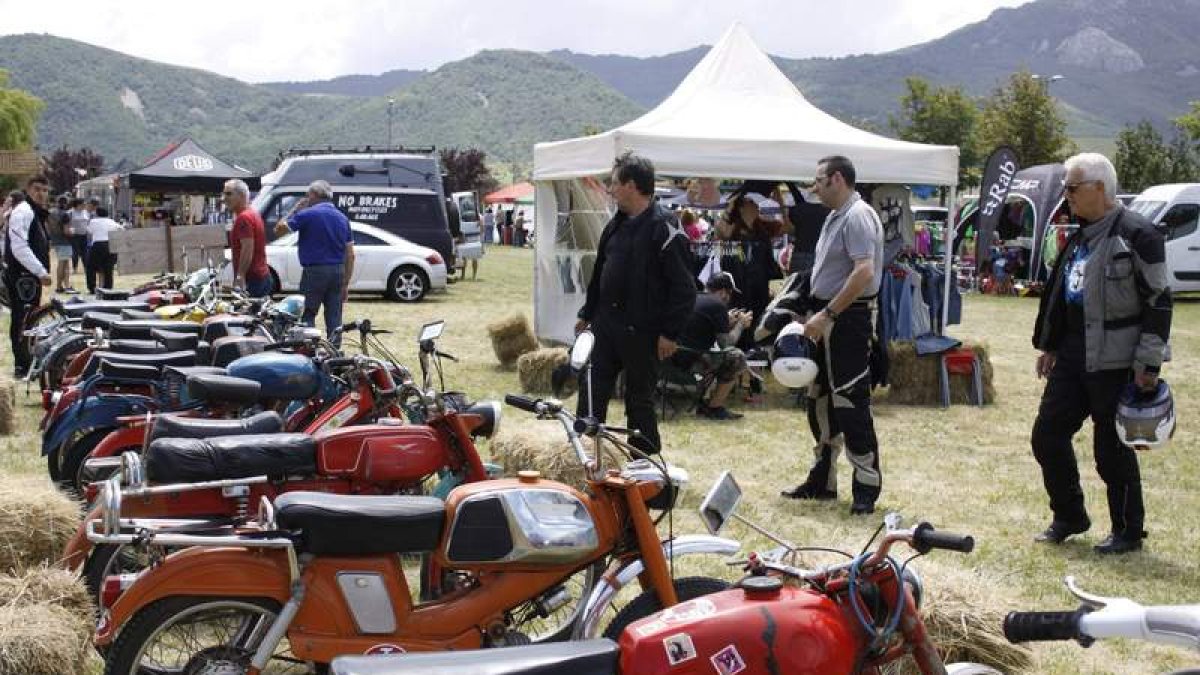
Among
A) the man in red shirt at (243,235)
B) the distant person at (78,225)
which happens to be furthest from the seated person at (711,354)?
the distant person at (78,225)

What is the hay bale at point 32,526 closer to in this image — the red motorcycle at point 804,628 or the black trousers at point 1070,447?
the red motorcycle at point 804,628

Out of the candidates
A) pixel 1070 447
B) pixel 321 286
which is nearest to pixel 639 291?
pixel 1070 447

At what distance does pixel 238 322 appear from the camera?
7.75 meters

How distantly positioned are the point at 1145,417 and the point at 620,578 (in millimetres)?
3068

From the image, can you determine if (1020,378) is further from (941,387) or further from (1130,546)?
(1130,546)

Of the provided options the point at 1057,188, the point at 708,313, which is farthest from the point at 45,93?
the point at 708,313

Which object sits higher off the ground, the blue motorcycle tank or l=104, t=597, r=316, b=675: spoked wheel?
the blue motorcycle tank

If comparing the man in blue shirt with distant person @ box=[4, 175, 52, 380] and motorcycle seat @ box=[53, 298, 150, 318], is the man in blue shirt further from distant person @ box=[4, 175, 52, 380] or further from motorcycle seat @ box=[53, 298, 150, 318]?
distant person @ box=[4, 175, 52, 380]

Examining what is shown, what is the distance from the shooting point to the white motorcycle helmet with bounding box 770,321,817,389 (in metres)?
6.77

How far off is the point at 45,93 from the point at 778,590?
169m

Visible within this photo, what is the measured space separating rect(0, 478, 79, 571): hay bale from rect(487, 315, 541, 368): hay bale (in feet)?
25.9

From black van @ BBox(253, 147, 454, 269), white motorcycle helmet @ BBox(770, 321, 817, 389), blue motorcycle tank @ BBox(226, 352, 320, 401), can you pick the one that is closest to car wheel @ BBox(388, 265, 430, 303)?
black van @ BBox(253, 147, 454, 269)

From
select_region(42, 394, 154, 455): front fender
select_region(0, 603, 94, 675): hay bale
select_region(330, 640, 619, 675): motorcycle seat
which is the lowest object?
select_region(0, 603, 94, 675): hay bale

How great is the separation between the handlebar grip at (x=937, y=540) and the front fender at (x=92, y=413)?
15.6ft
